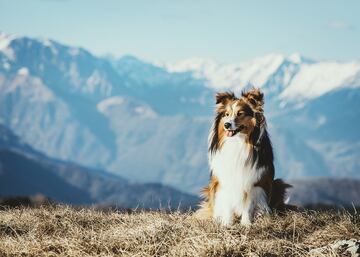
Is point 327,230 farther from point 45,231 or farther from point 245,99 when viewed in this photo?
point 45,231

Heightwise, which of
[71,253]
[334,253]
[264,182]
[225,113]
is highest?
[225,113]

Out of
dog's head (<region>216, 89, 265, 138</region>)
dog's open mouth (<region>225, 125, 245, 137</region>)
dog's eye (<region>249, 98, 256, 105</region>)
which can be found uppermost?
dog's eye (<region>249, 98, 256, 105</region>)

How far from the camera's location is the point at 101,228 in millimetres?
9188

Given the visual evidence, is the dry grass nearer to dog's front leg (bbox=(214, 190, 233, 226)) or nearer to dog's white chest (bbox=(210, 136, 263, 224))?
dog's white chest (bbox=(210, 136, 263, 224))

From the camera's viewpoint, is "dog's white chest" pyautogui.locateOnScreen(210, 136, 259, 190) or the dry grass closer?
the dry grass

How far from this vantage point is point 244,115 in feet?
32.7

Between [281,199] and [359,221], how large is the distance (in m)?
2.13

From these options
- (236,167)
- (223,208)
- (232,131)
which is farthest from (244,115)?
(223,208)

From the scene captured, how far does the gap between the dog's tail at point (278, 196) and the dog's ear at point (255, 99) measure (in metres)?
1.45

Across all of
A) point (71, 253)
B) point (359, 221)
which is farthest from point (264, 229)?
point (71, 253)

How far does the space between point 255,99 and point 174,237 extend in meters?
3.19

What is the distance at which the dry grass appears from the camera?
714cm

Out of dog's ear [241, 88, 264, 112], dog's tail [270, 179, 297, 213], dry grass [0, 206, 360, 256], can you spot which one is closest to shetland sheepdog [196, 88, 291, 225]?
dog's ear [241, 88, 264, 112]

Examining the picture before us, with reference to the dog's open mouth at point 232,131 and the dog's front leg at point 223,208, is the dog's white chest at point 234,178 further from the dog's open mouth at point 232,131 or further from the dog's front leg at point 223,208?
the dog's open mouth at point 232,131
